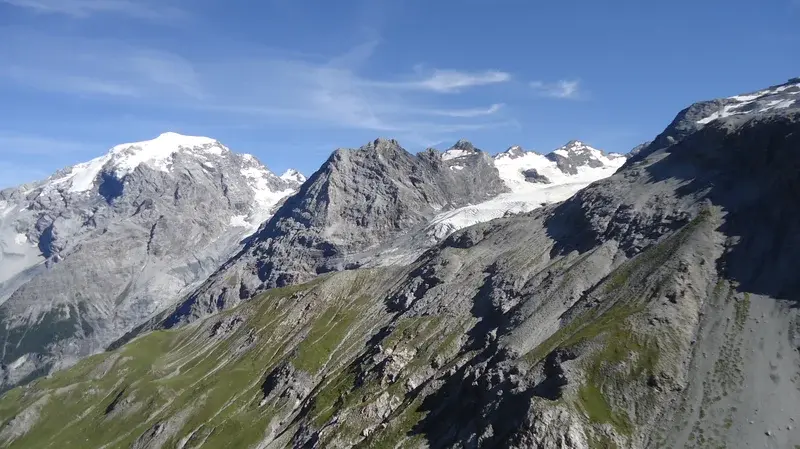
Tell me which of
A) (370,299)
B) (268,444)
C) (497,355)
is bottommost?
(268,444)

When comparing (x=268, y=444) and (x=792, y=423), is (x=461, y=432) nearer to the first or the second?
(x=792, y=423)

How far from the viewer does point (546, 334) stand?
4884 inches

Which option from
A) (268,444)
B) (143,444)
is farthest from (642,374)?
(143,444)

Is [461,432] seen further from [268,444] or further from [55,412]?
[55,412]

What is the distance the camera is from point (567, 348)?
105000 millimetres

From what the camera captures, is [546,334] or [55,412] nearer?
[546,334]

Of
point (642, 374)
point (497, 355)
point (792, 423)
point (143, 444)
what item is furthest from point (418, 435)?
point (143, 444)

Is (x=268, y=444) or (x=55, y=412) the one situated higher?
(x=55, y=412)

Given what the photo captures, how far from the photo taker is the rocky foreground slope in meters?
90.1

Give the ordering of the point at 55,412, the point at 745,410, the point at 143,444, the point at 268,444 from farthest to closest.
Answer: the point at 55,412, the point at 143,444, the point at 268,444, the point at 745,410

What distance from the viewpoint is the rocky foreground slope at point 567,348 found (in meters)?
90.1

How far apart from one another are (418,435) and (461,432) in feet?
43.8

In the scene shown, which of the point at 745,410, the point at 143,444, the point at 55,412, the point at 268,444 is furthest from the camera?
the point at 55,412

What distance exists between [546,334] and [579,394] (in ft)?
97.9
